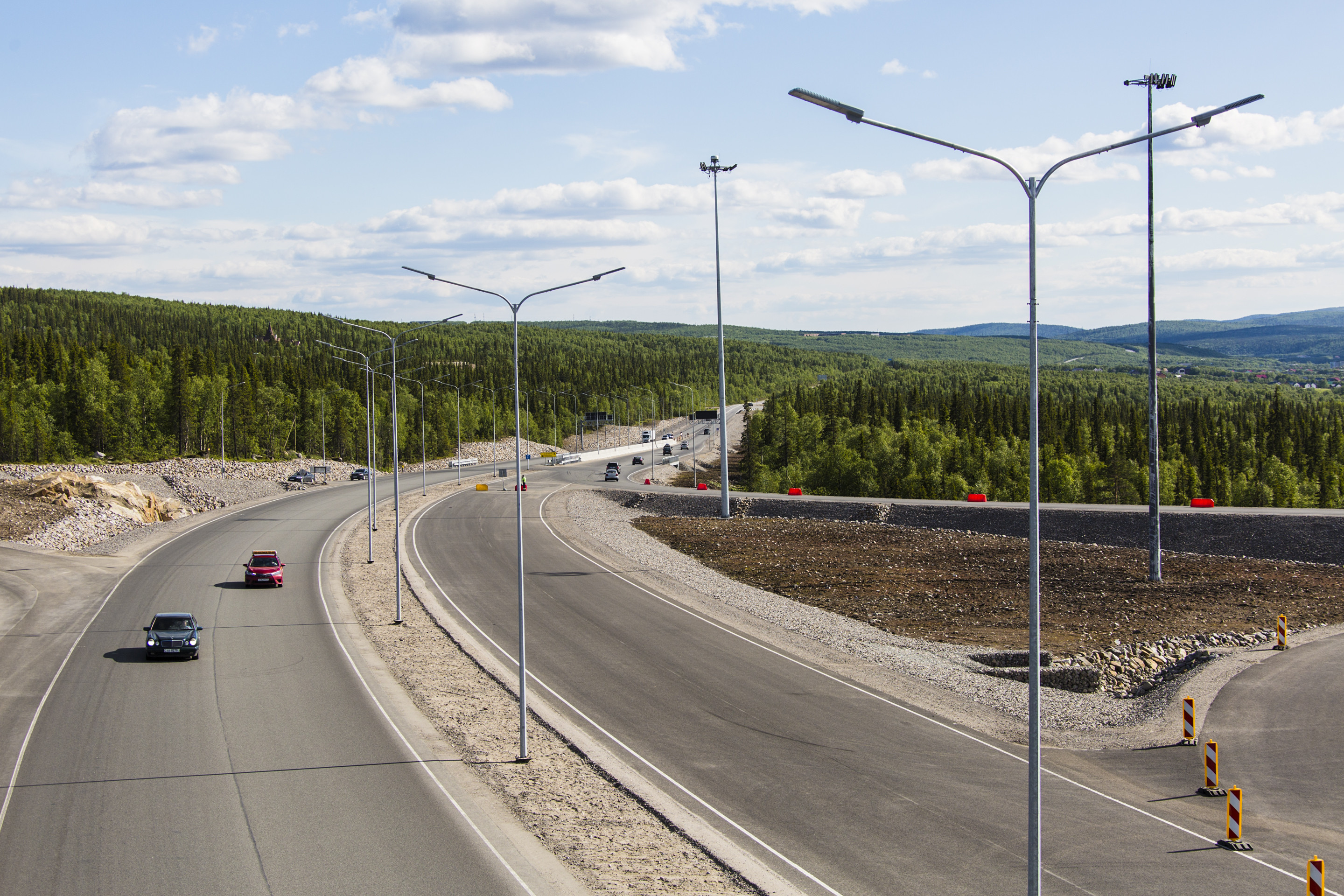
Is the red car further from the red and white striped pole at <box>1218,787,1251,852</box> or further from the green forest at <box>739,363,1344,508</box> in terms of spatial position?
the green forest at <box>739,363,1344,508</box>

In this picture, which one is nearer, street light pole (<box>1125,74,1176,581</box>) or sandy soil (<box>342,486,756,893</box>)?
sandy soil (<box>342,486,756,893</box>)

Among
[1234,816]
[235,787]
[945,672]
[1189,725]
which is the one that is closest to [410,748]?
[235,787]

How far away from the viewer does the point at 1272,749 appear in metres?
23.3

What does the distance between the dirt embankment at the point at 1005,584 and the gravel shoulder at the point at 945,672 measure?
191 centimetres

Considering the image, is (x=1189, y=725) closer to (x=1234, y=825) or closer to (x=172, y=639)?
(x=1234, y=825)

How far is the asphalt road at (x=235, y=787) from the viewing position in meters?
15.4

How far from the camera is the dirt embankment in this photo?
37438 millimetres

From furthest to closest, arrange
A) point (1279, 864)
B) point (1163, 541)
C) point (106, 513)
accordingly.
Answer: point (106, 513)
point (1163, 541)
point (1279, 864)

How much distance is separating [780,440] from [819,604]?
351ft

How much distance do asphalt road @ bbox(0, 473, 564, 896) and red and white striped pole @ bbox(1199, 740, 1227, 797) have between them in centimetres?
1419

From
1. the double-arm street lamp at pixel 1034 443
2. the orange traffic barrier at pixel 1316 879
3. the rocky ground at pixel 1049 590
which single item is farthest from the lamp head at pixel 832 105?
the rocky ground at pixel 1049 590

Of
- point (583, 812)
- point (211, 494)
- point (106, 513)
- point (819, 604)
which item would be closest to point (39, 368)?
point (211, 494)

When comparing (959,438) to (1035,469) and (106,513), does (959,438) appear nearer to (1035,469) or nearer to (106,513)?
(106,513)

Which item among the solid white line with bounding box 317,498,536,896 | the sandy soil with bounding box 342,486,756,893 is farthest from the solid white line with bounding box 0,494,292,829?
the sandy soil with bounding box 342,486,756,893
